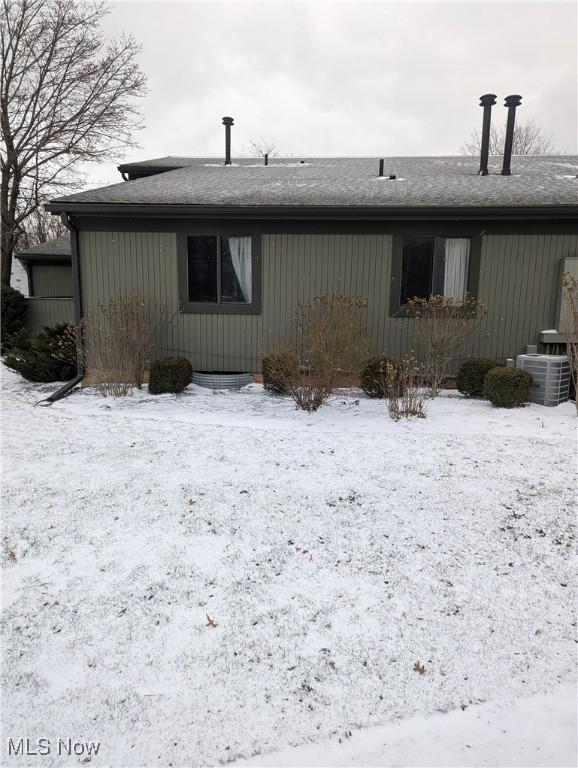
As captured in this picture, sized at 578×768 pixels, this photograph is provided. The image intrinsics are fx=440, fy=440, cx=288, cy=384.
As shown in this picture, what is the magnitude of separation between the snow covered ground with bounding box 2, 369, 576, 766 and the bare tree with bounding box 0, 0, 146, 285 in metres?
13.9

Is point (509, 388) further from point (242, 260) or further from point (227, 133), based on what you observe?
point (227, 133)

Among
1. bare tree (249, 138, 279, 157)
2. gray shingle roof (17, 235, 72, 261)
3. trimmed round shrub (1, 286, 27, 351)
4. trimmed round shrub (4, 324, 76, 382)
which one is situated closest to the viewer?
trimmed round shrub (4, 324, 76, 382)

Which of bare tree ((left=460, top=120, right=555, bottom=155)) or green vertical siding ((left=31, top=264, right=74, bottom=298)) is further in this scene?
bare tree ((left=460, top=120, right=555, bottom=155))

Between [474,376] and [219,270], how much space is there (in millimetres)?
4372

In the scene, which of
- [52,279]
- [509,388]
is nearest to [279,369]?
[509,388]

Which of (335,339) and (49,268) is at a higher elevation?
(49,268)

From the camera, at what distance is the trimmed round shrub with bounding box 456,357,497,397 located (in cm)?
636

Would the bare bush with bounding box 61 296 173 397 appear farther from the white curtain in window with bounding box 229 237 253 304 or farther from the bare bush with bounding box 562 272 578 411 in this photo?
the bare bush with bounding box 562 272 578 411

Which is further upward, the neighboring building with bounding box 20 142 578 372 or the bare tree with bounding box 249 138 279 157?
the bare tree with bounding box 249 138 279 157

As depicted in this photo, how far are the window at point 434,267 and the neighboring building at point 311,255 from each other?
0.05ft

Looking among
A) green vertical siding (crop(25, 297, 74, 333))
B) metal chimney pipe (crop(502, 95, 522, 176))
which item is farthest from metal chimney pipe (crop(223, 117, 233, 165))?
metal chimney pipe (crop(502, 95, 522, 176))

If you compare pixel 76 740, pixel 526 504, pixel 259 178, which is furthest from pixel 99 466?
pixel 259 178

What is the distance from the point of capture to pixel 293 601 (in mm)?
2447

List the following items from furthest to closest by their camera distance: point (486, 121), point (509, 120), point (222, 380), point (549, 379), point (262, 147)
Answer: point (262, 147), point (486, 121), point (509, 120), point (222, 380), point (549, 379)
